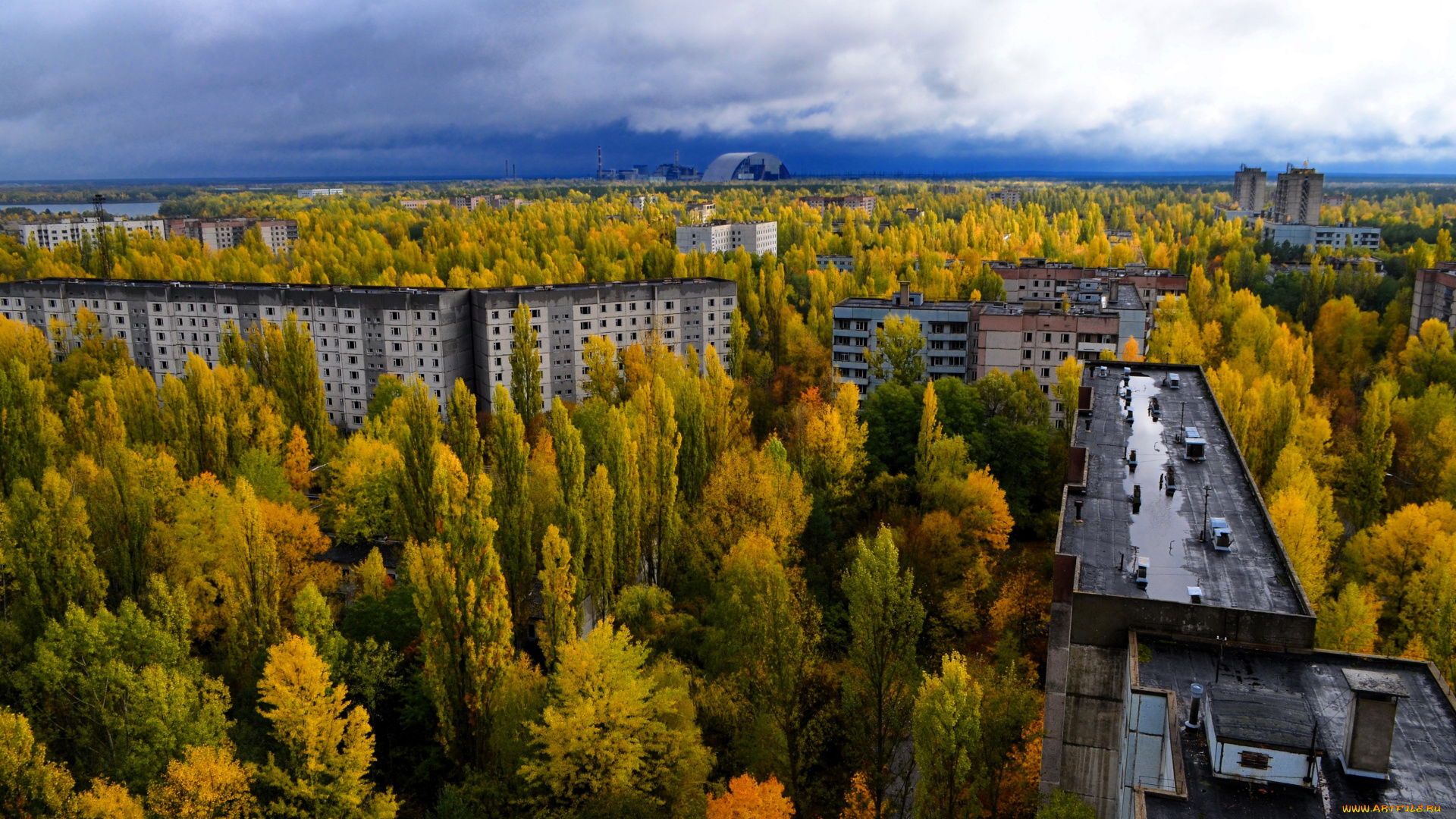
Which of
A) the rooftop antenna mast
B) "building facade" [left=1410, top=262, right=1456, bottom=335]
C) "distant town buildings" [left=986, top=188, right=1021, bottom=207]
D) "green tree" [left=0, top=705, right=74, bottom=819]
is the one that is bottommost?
"green tree" [left=0, top=705, right=74, bottom=819]

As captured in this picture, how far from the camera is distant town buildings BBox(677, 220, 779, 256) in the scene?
10212 cm

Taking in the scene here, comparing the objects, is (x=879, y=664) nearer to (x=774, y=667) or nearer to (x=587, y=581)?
(x=774, y=667)

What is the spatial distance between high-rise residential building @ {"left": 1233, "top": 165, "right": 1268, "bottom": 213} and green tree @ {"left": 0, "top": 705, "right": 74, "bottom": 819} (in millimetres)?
159224

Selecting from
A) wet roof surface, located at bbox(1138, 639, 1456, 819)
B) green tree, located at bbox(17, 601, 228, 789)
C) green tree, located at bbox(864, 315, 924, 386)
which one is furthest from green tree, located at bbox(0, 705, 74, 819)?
green tree, located at bbox(864, 315, 924, 386)

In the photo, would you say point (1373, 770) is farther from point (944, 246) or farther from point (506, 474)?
point (944, 246)

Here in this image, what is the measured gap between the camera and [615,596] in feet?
92.1

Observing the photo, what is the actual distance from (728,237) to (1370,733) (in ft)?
319

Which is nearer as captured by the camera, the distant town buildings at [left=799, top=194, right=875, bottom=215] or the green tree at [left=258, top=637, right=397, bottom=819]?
the green tree at [left=258, top=637, right=397, bottom=819]

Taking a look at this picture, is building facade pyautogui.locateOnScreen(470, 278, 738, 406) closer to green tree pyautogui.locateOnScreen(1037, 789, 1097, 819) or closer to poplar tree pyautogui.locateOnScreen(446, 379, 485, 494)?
poplar tree pyautogui.locateOnScreen(446, 379, 485, 494)

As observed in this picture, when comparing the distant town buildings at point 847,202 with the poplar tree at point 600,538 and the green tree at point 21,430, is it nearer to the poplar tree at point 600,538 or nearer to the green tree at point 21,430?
the green tree at point 21,430

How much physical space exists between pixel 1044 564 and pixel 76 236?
118501mm

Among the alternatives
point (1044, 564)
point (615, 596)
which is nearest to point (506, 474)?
point (615, 596)

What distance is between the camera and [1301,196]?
116 metres

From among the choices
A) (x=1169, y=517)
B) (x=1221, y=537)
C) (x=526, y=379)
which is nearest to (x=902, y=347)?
(x=526, y=379)
